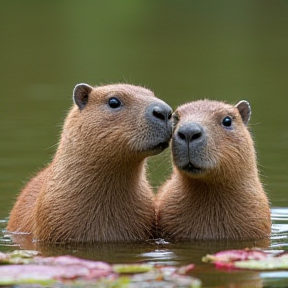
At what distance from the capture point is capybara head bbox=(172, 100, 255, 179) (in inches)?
588

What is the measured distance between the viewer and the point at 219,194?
15.9m

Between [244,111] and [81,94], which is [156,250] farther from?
[244,111]

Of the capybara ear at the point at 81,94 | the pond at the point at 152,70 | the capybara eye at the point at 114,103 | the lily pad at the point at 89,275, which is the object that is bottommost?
the lily pad at the point at 89,275

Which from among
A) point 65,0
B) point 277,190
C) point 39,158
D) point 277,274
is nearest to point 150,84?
point 39,158

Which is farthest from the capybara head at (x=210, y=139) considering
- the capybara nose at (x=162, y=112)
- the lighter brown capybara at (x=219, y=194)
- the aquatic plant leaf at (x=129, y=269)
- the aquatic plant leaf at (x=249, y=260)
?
the aquatic plant leaf at (x=129, y=269)

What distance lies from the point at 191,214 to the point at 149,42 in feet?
100

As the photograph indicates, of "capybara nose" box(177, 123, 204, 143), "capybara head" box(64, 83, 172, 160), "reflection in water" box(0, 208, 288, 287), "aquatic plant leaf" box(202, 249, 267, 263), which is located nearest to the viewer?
"aquatic plant leaf" box(202, 249, 267, 263)

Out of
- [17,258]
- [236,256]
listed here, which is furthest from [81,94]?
[236,256]

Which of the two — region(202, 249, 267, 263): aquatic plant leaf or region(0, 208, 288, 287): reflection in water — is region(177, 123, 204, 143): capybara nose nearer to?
region(0, 208, 288, 287): reflection in water

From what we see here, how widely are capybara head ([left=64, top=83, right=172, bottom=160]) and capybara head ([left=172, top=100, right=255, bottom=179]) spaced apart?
256 mm

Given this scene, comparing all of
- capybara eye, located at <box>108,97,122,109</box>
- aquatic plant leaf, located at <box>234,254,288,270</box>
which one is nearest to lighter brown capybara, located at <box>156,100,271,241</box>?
capybara eye, located at <box>108,97,122,109</box>

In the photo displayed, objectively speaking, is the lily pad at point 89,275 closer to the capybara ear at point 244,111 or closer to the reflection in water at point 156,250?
the reflection in water at point 156,250

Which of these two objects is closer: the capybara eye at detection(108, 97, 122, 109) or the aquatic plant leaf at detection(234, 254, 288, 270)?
the aquatic plant leaf at detection(234, 254, 288, 270)

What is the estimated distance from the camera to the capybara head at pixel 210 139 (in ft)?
49.0
